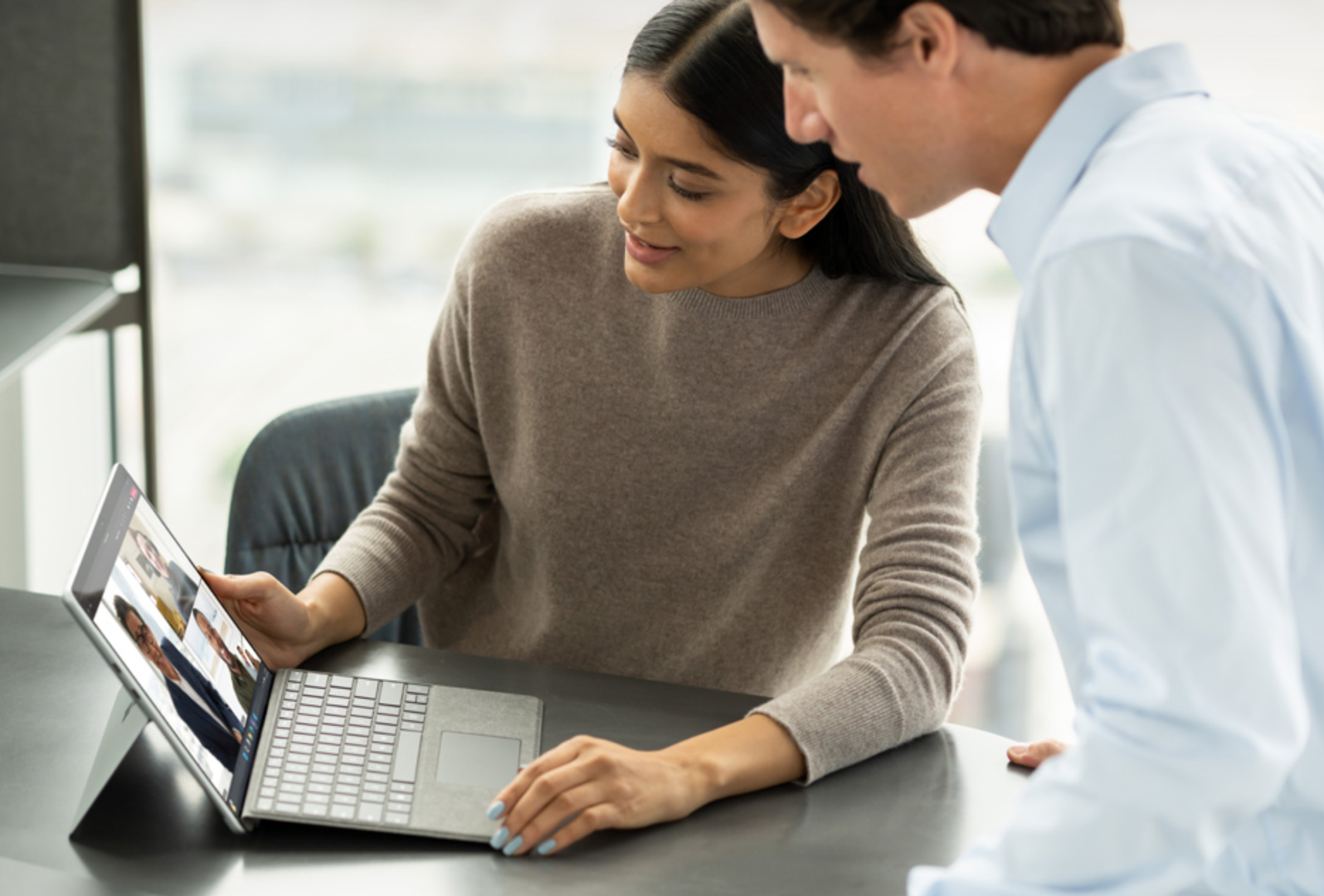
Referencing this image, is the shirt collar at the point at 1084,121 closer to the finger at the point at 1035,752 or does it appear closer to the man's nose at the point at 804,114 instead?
the man's nose at the point at 804,114

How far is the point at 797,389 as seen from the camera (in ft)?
4.19

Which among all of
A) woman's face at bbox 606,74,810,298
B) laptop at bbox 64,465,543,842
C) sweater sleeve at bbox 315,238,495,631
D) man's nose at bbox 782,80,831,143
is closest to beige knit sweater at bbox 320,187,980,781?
sweater sleeve at bbox 315,238,495,631

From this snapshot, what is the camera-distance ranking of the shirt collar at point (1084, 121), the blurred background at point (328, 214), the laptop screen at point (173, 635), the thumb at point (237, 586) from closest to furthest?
1. the shirt collar at point (1084, 121)
2. the laptop screen at point (173, 635)
3. the thumb at point (237, 586)
4. the blurred background at point (328, 214)

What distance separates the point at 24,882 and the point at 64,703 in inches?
9.4

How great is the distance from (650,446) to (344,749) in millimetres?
475

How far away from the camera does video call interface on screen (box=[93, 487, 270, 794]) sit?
82cm

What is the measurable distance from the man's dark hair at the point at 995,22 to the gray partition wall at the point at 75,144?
164 cm

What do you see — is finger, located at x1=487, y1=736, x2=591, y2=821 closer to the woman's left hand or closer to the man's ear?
the woman's left hand

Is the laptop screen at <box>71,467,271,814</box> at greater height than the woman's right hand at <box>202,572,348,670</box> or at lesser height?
greater

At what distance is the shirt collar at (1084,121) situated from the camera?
678 mm

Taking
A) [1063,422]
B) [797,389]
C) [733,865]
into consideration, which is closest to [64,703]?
[733,865]

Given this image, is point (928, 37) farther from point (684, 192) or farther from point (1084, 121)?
point (684, 192)

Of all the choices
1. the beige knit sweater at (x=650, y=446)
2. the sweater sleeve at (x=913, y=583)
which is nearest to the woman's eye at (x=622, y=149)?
the beige knit sweater at (x=650, y=446)

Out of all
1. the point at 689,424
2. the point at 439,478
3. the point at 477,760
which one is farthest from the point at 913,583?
the point at 439,478
